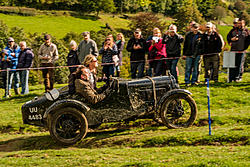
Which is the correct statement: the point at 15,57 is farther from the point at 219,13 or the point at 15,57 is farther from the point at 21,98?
the point at 219,13

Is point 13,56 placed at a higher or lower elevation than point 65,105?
higher

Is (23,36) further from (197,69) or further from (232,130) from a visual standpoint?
(232,130)

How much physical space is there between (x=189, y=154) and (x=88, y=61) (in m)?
3.91

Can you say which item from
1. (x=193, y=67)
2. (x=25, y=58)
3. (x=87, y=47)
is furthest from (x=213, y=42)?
(x=25, y=58)

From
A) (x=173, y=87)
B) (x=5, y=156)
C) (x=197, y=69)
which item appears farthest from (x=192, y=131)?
(x=197, y=69)

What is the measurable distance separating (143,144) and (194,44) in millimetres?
6916

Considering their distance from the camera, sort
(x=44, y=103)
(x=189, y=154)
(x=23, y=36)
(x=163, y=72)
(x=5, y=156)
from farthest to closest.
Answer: (x=23, y=36)
(x=163, y=72)
(x=44, y=103)
(x=5, y=156)
(x=189, y=154)

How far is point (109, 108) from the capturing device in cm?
918

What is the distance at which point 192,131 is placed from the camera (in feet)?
29.5

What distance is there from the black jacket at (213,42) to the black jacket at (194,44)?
0.28 m

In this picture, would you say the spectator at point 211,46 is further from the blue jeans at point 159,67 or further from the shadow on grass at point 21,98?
the shadow on grass at point 21,98

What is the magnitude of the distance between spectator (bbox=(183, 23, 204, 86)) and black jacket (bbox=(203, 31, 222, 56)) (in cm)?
31

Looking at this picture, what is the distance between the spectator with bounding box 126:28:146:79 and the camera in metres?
14.0

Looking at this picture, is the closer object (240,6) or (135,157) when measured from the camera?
(135,157)
